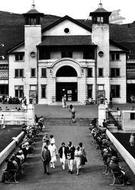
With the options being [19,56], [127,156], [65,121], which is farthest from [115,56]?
[127,156]

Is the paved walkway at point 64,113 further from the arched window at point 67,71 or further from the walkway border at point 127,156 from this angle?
the walkway border at point 127,156

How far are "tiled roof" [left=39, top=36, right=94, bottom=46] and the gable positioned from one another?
597 mm

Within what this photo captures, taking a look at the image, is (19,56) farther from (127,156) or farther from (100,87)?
(127,156)

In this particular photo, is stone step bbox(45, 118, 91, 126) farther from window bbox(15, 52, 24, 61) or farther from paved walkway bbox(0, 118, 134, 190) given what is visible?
window bbox(15, 52, 24, 61)

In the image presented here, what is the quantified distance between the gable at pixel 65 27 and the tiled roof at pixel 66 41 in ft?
1.96

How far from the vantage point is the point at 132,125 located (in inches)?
1593

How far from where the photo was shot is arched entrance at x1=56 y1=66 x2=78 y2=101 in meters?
62.5

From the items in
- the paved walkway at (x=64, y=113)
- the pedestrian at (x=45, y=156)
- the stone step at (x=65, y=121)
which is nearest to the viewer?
the pedestrian at (x=45, y=156)

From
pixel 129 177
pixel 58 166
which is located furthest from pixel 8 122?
pixel 129 177

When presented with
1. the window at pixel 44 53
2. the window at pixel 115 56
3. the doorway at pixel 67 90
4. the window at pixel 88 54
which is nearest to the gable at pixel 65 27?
the window at pixel 44 53

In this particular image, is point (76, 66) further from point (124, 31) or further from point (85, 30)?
point (124, 31)

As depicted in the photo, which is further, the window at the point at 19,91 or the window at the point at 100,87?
the window at the point at 19,91

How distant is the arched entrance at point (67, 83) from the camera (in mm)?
62500

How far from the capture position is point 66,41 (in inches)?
2501
